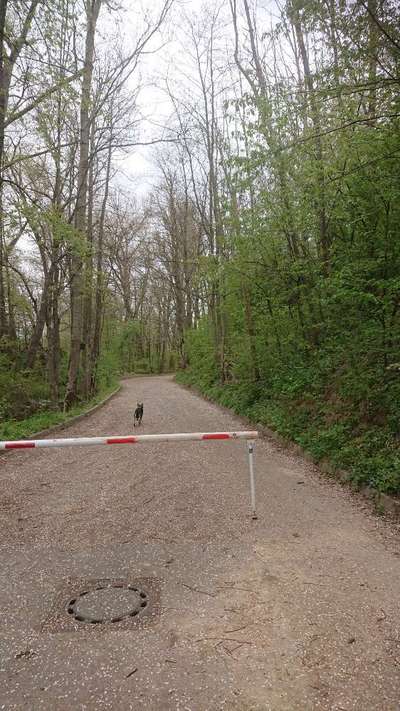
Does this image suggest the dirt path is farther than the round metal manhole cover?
No

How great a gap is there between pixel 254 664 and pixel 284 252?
431 inches

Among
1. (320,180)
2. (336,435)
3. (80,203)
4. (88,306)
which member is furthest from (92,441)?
(88,306)

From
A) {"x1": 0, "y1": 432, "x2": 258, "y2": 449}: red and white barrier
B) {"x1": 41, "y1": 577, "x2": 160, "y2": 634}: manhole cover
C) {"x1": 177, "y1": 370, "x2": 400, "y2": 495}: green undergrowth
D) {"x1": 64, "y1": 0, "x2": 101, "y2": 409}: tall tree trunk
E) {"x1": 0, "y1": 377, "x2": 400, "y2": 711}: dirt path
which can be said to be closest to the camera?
{"x1": 0, "y1": 377, "x2": 400, "y2": 711}: dirt path

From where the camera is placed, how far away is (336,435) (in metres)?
7.55

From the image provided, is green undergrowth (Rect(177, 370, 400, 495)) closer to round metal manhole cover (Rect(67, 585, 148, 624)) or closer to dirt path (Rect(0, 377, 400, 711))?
dirt path (Rect(0, 377, 400, 711))

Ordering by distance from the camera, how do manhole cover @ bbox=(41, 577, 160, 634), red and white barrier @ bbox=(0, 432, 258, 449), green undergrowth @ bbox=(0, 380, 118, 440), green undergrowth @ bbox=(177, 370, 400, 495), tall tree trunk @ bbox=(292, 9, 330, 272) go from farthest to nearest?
green undergrowth @ bbox=(0, 380, 118, 440) < tall tree trunk @ bbox=(292, 9, 330, 272) < green undergrowth @ bbox=(177, 370, 400, 495) < red and white barrier @ bbox=(0, 432, 258, 449) < manhole cover @ bbox=(41, 577, 160, 634)

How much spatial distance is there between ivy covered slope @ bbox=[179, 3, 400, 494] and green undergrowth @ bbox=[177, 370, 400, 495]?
28 mm

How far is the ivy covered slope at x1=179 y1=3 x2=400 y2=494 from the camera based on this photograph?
20.5ft

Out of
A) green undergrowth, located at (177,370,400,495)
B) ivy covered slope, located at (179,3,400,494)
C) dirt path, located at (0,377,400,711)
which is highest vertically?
ivy covered slope, located at (179,3,400,494)

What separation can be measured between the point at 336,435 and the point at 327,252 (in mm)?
5051

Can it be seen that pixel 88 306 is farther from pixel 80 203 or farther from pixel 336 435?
pixel 336 435

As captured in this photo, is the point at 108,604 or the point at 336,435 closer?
the point at 108,604

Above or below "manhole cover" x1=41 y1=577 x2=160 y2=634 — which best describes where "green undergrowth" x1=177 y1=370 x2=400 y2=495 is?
above

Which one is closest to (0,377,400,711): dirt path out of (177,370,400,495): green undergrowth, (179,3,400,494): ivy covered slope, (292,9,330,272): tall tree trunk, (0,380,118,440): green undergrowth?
(177,370,400,495): green undergrowth
